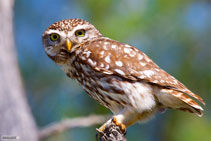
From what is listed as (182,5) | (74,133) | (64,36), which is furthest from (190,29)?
(64,36)

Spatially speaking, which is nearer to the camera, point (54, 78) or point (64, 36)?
point (64, 36)

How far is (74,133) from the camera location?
6.63m

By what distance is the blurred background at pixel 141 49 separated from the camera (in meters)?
6.21

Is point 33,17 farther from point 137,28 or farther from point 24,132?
point 24,132

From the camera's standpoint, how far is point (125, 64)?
121 inches

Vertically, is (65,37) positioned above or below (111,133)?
above

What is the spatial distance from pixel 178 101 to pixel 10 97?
127 cm

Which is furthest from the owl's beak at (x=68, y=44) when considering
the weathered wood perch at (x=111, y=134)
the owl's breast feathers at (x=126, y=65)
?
the weathered wood perch at (x=111, y=134)

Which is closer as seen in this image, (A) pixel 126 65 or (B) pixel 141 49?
(A) pixel 126 65

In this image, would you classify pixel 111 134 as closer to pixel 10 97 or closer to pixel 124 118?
pixel 124 118

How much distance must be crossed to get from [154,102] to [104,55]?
521 mm

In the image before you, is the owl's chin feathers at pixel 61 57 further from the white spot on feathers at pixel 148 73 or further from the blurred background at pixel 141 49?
the blurred background at pixel 141 49

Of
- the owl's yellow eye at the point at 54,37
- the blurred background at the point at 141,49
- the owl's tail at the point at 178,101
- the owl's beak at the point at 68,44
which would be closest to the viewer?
the owl's tail at the point at 178,101

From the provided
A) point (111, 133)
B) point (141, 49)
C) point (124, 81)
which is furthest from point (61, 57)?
point (141, 49)
